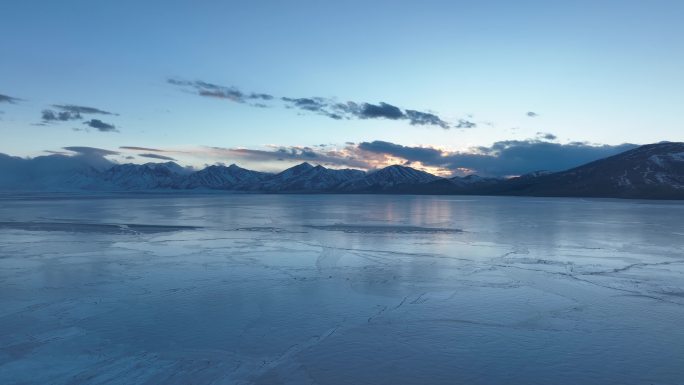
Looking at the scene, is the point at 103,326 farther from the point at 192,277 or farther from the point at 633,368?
the point at 633,368

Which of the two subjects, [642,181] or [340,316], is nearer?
[340,316]

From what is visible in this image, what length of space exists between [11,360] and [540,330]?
999cm

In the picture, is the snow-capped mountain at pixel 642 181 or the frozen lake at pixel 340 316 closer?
the frozen lake at pixel 340 316

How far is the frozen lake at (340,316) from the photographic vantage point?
25.0 feet

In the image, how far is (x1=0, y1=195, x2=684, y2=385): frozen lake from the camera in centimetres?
761

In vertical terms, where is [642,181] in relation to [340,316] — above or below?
above

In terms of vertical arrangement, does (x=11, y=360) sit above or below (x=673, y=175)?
below

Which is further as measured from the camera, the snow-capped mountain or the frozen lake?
the snow-capped mountain

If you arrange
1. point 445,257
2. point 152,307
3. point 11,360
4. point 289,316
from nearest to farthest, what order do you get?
point 11,360 → point 289,316 → point 152,307 → point 445,257

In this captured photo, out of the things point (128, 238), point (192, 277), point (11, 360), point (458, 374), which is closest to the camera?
point (458, 374)

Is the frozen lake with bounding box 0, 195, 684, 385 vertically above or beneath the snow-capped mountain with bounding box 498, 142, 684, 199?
beneath

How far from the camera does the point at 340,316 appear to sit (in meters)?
10.6

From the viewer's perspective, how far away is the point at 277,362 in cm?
790

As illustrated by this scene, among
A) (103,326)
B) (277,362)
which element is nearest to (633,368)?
(277,362)
